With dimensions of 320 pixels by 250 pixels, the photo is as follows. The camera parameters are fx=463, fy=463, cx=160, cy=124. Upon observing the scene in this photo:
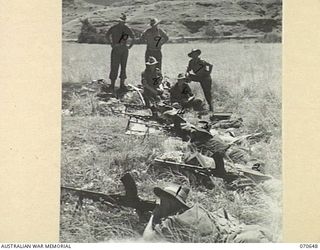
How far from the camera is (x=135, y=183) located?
77.7 inches

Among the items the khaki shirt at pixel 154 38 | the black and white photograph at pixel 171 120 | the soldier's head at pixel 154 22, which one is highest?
the soldier's head at pixel 154 22

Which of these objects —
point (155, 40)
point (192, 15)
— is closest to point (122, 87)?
point (155, 40)

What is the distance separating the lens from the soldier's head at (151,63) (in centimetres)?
200

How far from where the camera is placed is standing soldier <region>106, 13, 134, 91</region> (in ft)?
6.54

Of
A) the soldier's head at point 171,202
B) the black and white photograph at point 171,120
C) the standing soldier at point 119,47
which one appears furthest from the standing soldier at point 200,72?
the soldier's head at point 171,202

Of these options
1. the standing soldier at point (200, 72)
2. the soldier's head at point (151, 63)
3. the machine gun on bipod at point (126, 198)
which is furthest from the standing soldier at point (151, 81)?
the machine gun on bipod at point (126, 198)

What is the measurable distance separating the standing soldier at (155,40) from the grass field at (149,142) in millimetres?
31

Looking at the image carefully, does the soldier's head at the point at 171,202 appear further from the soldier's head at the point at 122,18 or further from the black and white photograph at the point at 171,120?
the soldier's head at the point at 122,18

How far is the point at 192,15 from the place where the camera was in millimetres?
2004

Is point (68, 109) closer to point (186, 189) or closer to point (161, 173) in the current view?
point (161, 173)

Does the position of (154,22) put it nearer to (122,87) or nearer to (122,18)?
(122,18)

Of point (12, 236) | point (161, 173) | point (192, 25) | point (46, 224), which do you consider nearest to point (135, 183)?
point (161, 173)

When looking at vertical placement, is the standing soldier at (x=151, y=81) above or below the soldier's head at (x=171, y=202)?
above

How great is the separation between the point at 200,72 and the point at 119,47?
0.37 meters
